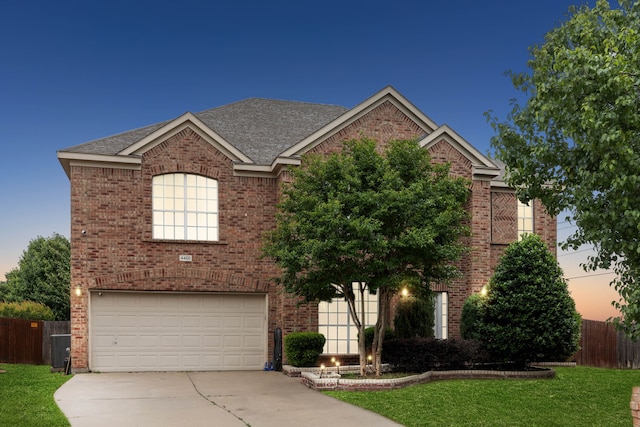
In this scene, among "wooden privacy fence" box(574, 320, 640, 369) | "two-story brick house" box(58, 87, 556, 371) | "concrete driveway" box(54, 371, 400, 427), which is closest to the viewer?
"concrete driveway" box(54, 371, 400, 427)

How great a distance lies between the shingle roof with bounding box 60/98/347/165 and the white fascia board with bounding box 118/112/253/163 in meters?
0.59

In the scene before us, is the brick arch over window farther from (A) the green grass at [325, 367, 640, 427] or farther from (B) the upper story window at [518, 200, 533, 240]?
(B) the upper story window at [518, 200, 533, 240]

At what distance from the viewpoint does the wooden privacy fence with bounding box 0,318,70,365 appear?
72.0 ft

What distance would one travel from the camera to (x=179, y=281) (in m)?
18.6

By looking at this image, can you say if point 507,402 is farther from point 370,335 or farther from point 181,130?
point 181,130

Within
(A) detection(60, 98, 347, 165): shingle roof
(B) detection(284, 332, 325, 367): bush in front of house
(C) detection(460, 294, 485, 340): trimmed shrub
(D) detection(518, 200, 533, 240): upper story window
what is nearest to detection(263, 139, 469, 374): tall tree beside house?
(B) detection(284, 332, 325, 367): bush in front of house

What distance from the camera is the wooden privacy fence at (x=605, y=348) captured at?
65.6ft

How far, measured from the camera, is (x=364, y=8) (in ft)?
56.7

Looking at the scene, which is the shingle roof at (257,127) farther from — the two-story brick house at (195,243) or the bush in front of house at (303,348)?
the bush in front of house at (303,348)

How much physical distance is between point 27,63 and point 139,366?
9.77 metres

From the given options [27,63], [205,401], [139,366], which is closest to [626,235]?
[205,401]

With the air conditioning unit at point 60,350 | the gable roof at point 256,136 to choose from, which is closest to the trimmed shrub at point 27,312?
the air conditioning unit at point 60,350

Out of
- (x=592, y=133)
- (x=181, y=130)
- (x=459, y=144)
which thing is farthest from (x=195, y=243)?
(x=592, y=133)

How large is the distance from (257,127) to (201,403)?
12.0 m
